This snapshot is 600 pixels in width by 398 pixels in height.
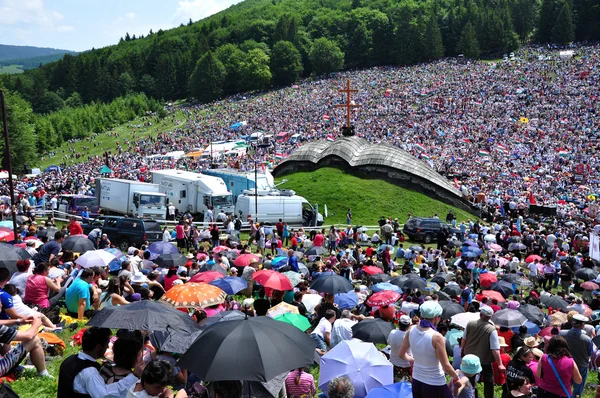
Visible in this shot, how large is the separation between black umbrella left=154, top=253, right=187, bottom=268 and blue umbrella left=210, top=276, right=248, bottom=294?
411 centimetres

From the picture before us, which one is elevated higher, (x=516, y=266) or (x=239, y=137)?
(x=239, y=137)

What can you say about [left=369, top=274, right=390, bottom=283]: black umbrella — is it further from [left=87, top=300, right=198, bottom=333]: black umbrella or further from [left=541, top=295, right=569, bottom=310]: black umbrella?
[left=87, top=300, right=198, bottom=333]: black umbrella

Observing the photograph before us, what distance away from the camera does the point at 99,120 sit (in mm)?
115188

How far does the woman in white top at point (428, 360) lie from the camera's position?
22.9 feet

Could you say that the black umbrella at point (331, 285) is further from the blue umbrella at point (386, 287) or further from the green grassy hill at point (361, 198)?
the green grassy hill at point (361, 198)

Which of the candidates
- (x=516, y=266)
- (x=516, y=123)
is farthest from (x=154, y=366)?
(x=516, y=123)

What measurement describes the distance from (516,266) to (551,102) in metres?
57.1

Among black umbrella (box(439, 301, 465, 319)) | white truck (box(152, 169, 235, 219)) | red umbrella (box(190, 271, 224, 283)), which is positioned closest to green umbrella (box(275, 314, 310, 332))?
red umbrella (box(190, 271, 224, 283))

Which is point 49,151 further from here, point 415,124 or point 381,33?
point 381,33

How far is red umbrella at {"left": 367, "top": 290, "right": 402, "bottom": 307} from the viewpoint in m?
14.3

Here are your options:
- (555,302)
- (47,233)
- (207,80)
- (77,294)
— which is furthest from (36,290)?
(207,80)

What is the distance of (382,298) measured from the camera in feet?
47.2

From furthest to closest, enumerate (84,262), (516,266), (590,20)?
1. (590,20)
2. (516,266)
3. (84,262)

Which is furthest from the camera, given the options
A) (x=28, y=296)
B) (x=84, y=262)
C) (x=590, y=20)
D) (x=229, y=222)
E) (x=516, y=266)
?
(x=590, y=20)
